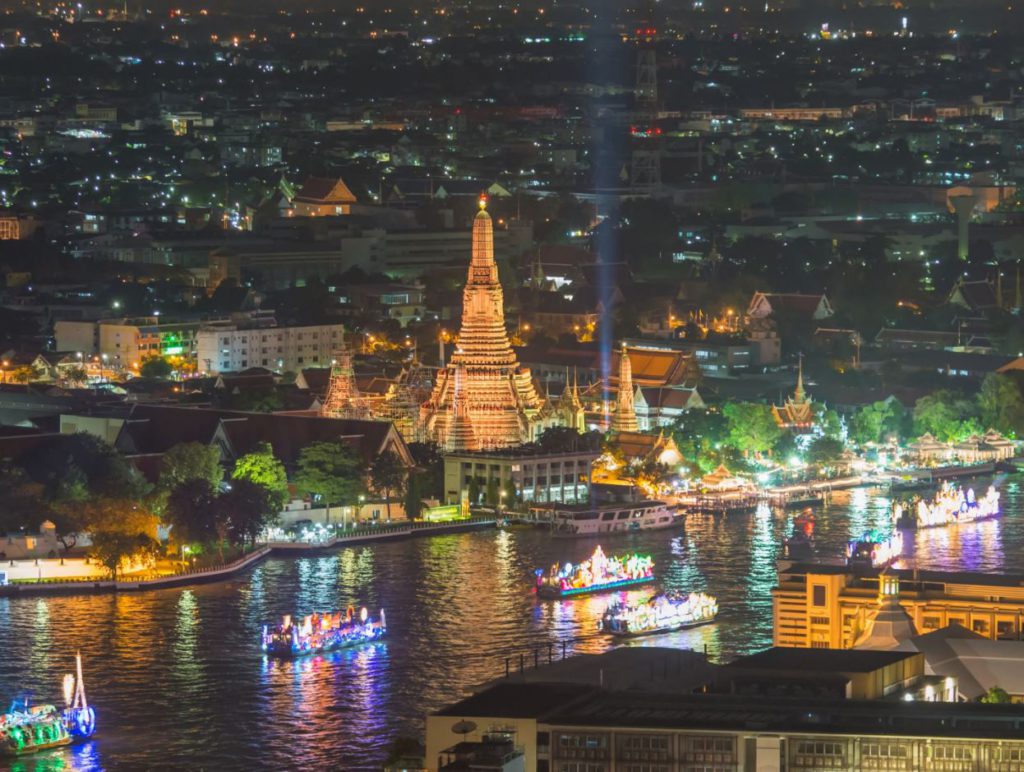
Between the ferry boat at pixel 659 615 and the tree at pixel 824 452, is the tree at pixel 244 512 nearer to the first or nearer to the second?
the ferry boat at pixel 659 615

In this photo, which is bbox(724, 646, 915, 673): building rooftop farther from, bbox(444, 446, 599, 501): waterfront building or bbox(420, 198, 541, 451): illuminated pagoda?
bbox(420, 198, 541, 451): illuminated pagoda

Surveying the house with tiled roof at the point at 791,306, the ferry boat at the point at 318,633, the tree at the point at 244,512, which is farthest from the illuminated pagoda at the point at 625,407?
the ferry boat at the point at 318,633

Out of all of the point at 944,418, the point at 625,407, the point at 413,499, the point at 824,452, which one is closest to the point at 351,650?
the point at 413,499

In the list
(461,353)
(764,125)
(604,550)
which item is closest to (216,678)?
(604,550)

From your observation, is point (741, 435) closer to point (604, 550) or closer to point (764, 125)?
point (604, 550)

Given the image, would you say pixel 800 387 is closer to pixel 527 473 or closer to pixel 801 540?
pixel 527 473
